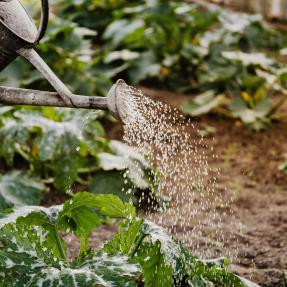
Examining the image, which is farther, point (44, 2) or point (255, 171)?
point (255, 171)

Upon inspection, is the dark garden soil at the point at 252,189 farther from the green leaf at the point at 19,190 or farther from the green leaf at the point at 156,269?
the green leaf at the point at 156,269

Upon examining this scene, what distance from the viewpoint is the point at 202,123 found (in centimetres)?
521

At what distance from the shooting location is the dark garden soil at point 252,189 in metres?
2.92

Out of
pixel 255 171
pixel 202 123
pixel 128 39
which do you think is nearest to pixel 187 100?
pixel 202 123

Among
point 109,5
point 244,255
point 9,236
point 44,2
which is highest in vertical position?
point 44,2

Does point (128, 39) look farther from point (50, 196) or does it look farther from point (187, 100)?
point (50, 196)

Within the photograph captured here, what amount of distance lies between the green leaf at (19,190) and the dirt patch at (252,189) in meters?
0.72

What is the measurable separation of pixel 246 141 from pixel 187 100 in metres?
0.83

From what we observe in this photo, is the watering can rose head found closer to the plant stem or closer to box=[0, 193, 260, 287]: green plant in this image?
box=[0, 193, 260, 287]: green plant

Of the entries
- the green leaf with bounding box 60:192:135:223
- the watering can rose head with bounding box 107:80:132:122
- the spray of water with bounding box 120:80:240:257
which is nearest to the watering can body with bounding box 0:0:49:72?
the watering can rose head with bounding box 107:80:132:122

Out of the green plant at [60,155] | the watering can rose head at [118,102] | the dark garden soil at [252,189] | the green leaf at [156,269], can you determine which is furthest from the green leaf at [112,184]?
the watering can rose head at [118,102]

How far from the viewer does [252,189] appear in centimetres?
410

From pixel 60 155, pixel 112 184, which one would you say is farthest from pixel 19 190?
pixel 112 184

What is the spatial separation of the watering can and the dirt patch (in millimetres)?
1247
